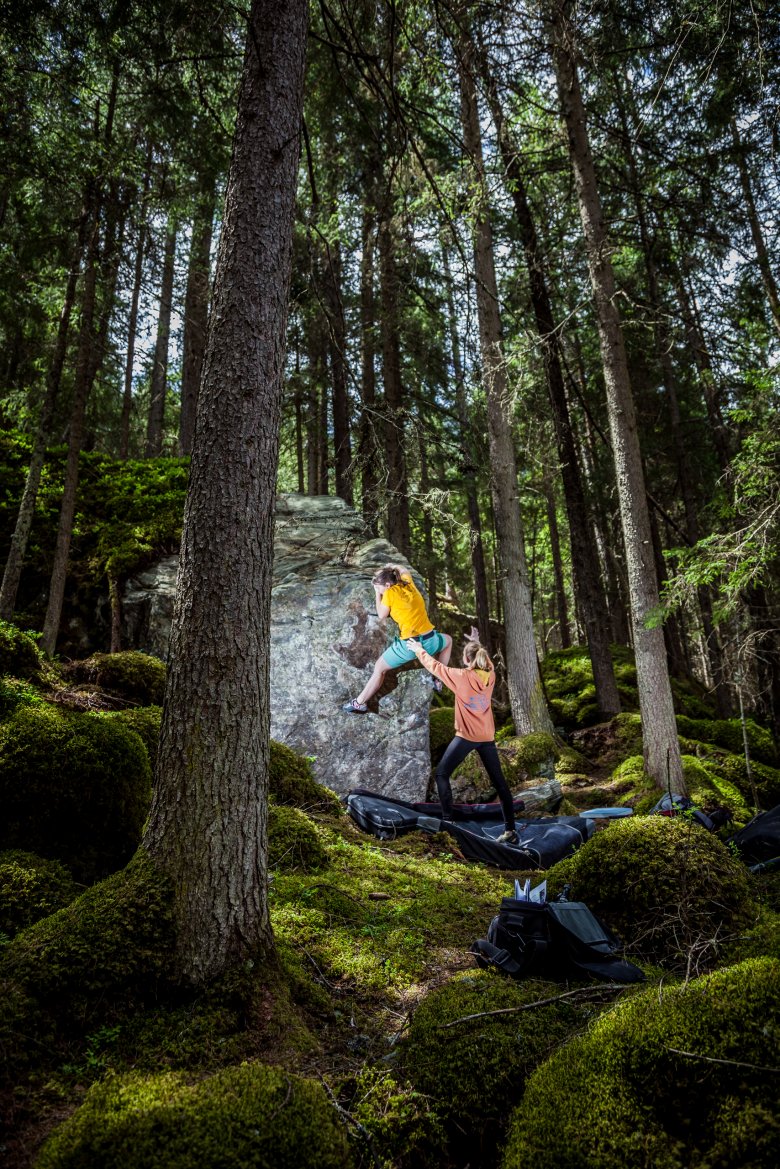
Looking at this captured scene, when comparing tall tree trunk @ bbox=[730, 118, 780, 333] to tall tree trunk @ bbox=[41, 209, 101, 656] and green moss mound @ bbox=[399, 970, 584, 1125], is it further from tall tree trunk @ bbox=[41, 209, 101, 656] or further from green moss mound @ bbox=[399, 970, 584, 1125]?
green moss mound @ bbox=[399, 970, 584, 1125]

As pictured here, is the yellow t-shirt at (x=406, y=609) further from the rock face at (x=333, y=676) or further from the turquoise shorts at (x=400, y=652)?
the rock face at (x=333, y=676)

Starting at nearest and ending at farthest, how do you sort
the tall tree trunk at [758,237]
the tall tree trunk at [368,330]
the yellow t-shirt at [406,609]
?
the yellow t-shirt at [406,609] → the tall tree trunk at [758,237] → the tall tree trunk at [368,330]

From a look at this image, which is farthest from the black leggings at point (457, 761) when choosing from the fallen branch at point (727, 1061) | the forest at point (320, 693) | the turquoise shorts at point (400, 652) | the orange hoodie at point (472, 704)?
the fallen branch at point (727, 1061)

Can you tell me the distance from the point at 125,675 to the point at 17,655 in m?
1.15

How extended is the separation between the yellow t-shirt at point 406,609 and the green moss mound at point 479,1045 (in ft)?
17.7

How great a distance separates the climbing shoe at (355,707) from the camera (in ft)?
26.0

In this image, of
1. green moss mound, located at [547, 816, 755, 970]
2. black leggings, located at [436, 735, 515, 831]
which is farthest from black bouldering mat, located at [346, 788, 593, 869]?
green moss mound, located at [547, 816, 755, 970]

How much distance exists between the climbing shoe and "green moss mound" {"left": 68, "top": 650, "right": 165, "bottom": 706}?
8.60ft

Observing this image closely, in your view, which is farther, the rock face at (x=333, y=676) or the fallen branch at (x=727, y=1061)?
the rock face at (x=333, y=676)

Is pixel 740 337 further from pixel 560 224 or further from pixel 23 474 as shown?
pixel 23 474

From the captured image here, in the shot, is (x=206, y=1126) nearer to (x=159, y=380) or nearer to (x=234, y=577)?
(x=234, y=577)

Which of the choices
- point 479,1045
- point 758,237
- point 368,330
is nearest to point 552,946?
point 479,1045

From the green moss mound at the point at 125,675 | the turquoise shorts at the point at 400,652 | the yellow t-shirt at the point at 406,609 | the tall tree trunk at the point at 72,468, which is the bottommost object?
the green moss mound at the point at 125,675

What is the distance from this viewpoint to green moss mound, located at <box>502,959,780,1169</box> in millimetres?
1860
